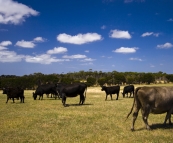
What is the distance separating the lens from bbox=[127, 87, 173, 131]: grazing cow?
422 inches

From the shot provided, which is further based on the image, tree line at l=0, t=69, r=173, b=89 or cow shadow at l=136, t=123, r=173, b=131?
tree line at l=0, t=69, r=173, b=89

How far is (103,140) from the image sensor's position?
355 inches

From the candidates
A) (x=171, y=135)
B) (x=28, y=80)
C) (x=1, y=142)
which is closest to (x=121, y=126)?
(x=171, y=135)

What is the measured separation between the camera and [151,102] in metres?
10.8

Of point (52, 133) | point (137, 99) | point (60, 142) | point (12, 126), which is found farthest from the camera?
point (12, 126)

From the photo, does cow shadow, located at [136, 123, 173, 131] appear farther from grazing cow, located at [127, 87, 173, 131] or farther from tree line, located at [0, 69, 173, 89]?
tree line, located at [0, 69, 173, 89]

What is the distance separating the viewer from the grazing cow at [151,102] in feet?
35.1

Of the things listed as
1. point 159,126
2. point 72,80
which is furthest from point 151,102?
point 72,80

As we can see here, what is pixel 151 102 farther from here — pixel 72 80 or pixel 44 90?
pixel 72 80

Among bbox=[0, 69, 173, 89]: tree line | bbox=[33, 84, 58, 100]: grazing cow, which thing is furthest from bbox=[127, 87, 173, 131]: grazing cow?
bbox=[0, 69, 173, 89]: tree line

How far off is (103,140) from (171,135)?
124 inches

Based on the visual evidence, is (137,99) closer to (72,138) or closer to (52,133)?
(72,138)

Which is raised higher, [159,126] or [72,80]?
[72,80]

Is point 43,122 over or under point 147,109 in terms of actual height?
under
